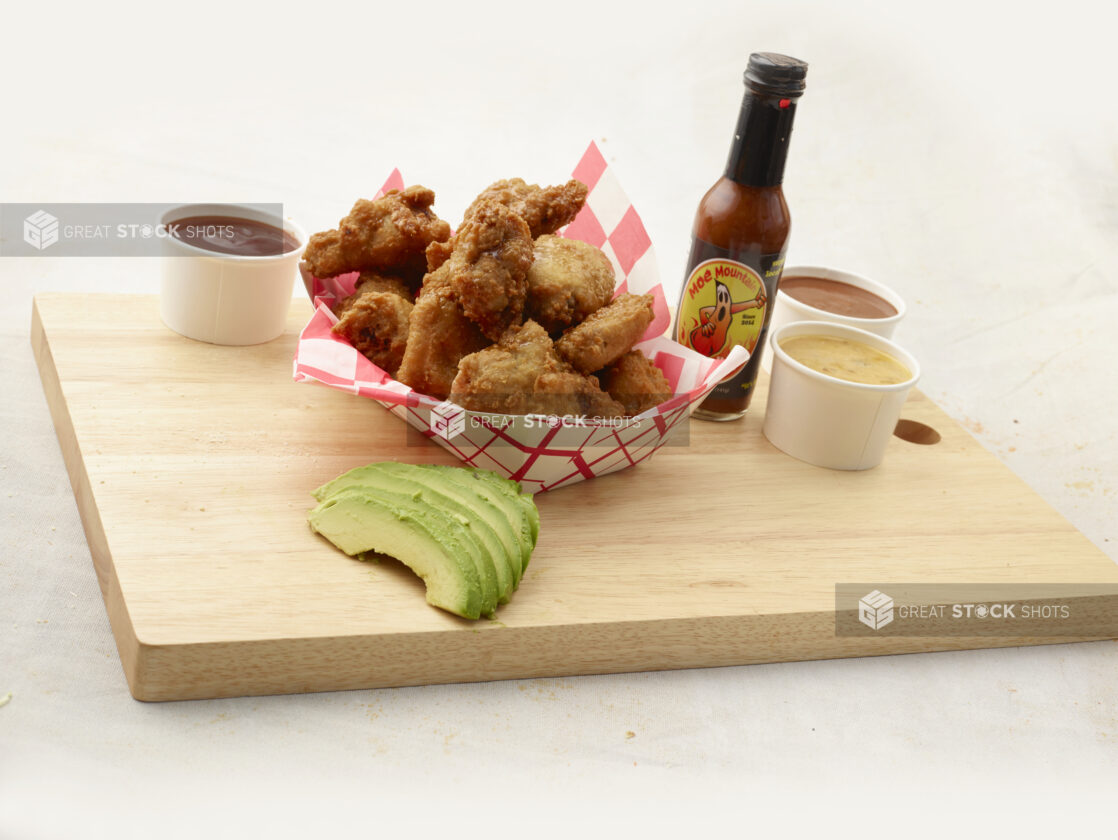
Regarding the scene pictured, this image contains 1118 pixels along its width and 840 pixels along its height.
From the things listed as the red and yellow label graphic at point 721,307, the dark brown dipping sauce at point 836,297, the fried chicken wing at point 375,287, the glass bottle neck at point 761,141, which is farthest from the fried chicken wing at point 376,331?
the dark brown dipping sauce at point 836,297

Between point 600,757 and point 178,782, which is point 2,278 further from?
point 600,757

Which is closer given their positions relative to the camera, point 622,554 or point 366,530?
point 366,530

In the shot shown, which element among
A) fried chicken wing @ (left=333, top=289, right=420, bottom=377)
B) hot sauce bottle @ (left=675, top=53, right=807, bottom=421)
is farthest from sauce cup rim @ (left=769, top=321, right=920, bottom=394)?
fried chicken wing @ (left=333, top=289, right=420, bottom=377)

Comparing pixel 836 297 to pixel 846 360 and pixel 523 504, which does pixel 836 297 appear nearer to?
pixel 846 360

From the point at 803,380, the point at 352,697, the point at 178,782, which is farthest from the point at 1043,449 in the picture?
the point at 178,782

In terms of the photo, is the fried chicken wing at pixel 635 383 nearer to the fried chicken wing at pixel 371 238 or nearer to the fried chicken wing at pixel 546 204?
the fried chicken wing at pixel 546 204

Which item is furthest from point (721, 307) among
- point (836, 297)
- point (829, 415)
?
point (836, 297)
